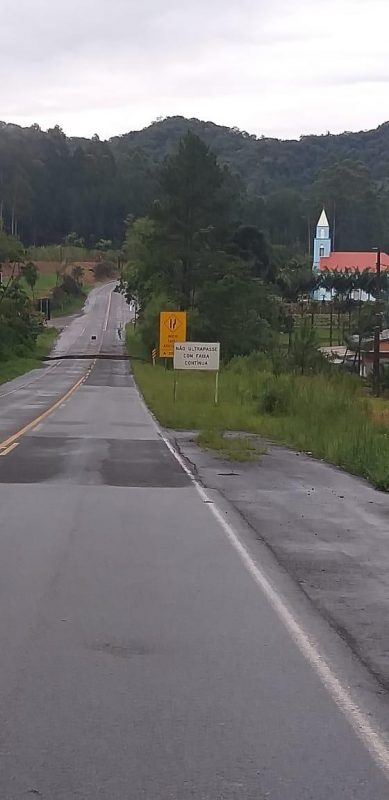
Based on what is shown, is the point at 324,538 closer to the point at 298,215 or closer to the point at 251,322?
the point at 251,322

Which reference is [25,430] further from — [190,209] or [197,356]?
[190,209]

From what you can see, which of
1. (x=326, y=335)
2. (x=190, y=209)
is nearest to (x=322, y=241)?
(x=326, y=335)

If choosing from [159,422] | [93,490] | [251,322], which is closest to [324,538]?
[93,490]

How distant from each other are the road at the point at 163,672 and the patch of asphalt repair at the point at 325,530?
0.91 ft

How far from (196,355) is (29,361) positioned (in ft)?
166

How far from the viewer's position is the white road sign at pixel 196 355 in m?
33.5

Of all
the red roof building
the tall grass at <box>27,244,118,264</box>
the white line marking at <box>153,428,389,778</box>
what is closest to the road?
the white line marking at <box>153,428,389,778</box>

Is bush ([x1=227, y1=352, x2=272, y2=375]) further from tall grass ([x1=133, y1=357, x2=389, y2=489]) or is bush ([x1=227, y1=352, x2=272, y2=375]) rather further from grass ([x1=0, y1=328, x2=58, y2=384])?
grass ([x1=0, y1=328, x2=58, y2=384])

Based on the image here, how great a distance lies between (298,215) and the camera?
191m

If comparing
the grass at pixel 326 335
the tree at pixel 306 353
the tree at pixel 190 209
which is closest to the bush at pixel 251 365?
the tree at pixel 306 353

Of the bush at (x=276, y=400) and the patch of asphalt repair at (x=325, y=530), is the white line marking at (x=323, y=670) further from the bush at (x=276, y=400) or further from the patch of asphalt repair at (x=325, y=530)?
the bush at (x=276, y=400)

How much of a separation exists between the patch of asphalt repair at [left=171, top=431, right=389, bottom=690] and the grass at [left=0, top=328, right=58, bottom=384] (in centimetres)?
4422

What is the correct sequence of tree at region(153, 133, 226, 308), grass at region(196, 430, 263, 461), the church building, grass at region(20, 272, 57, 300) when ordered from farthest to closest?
the church building < grass at region(20, 272, 57, 300) < tree at region(153, 133, 226, 308) < grass at region(196, 430, 263, 461)

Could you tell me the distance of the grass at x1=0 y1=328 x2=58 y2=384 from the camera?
6843cm
